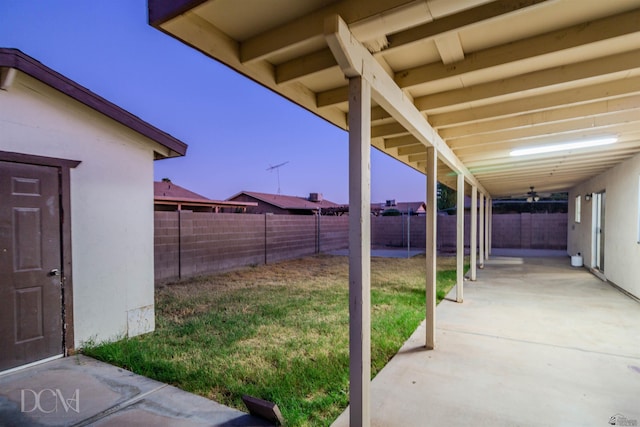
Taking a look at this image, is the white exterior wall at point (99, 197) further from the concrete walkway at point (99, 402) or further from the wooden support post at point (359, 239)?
the wooden support post at point (359, 239)

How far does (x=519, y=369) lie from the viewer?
2838 mm

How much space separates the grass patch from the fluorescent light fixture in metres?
2.64

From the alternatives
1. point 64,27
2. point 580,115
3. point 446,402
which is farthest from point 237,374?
point 64,27

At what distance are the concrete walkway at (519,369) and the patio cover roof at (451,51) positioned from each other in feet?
7.09

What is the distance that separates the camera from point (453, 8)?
146cm

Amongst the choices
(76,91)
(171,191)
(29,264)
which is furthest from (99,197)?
(171,191)

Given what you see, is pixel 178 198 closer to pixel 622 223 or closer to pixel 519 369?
pixel 519 369

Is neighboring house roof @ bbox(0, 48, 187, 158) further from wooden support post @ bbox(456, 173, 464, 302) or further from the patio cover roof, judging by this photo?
wooden support post @ bbox(456, 173, 464, 302)

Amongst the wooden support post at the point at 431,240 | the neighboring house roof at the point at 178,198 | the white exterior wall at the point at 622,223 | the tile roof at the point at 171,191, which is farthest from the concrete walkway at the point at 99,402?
the tile roof at the point at 171,191

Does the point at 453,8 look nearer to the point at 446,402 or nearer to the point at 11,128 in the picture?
the point at 446,402

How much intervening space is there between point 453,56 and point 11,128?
143 inches

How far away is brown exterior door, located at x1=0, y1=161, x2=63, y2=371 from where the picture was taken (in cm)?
274

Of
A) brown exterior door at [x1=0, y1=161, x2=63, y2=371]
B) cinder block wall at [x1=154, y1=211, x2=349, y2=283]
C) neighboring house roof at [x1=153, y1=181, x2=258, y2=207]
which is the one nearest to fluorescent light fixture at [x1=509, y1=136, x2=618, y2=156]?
brown exterior door at [x1=0, y1=161, x2=63, y2=371]

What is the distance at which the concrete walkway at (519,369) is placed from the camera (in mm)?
2184
